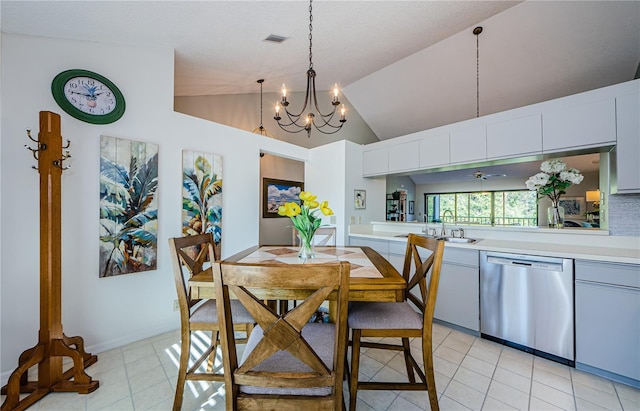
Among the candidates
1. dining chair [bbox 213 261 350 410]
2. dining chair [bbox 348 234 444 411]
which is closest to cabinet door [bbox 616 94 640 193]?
dining chair [bbox 348 234 444 411]

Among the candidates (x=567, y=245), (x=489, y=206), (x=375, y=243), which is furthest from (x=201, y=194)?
(x=489, y=206)

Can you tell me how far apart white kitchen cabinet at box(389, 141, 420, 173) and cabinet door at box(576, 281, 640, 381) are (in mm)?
2121

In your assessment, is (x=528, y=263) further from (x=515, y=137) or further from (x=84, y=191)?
(x=84, y=191)

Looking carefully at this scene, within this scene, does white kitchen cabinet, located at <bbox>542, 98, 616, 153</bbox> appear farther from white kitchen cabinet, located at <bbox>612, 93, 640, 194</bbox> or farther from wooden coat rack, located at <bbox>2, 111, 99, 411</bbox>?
wooden coat rack, located at <bbox>2, 111, 99, 411</bbox>

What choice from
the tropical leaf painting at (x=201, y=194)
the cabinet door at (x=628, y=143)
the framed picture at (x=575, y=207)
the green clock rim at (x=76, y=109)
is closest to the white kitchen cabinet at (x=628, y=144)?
the cabinet door at (x=628, y=143)

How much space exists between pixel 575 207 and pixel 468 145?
6.40 metres

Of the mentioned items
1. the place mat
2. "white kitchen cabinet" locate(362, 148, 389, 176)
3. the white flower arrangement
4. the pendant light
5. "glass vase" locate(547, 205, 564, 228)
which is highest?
the pendant light

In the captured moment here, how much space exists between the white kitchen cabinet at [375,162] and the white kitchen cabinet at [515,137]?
52.9 inches

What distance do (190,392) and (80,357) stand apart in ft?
2.49

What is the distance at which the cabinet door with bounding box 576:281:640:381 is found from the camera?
5.62ft

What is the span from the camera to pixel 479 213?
27.6 ft

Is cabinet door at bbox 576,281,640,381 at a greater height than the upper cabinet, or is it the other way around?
the upper cabinet

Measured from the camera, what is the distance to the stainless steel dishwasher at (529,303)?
1.97 m

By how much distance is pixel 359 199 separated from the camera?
4.00 meters
